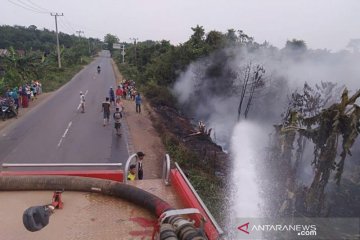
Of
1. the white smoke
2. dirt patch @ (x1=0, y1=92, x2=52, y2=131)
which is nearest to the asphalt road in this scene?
dirt patch @ (x1=0, y1=92, x2=52, y2=131)

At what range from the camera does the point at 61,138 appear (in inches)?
637

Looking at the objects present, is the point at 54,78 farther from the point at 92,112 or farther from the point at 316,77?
the point at 316,77

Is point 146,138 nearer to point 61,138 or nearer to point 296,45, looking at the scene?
point 61,138

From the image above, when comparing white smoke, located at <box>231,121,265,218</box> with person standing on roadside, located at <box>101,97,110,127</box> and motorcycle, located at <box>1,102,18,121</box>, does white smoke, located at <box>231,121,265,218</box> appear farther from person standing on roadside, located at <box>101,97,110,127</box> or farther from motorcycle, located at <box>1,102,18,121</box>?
motorcycle, located at <box>1,102,18,121</box>

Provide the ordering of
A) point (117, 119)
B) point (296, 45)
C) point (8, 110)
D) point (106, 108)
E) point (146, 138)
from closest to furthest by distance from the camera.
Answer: point (117, 119) → point (146, 138) → point (106, 108) → point (8, 110) → point (296, 45)

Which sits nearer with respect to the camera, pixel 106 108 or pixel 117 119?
pixel 117 119

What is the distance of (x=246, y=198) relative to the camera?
11.9m

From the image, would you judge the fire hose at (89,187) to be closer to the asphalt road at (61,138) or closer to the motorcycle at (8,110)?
the asphalt road at (61,138)

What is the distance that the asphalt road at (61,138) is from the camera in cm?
1375

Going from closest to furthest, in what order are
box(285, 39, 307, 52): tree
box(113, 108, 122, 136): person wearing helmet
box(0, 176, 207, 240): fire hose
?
1. box(0, 176, 207, 240): fire hose
2. box(113, 108, 122, 136): person wearing helmet
3. box(285, 39, 307, 52): tree

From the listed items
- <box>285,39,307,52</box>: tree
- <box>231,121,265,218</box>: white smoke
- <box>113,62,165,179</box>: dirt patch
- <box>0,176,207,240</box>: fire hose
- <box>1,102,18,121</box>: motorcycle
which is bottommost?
<box>231,121,265,218</box>: white smoke

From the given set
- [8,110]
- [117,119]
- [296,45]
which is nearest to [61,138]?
[117,119]

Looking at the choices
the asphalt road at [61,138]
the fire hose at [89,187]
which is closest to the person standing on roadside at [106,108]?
the asphalt road at [61,138]

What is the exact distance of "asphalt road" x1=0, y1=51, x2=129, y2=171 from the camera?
13.8 meters
